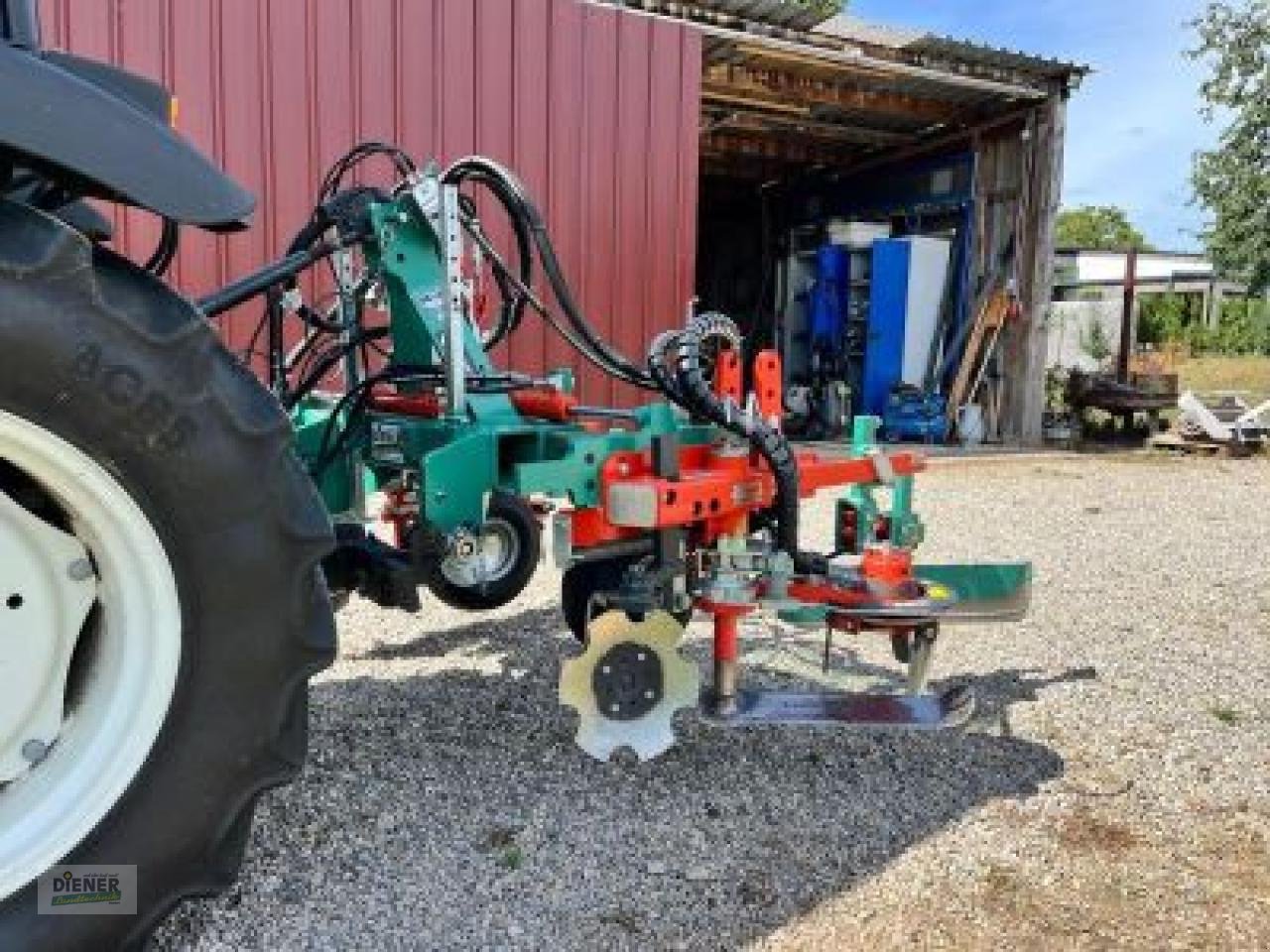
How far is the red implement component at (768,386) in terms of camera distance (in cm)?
274

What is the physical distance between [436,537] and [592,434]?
1.37 ft

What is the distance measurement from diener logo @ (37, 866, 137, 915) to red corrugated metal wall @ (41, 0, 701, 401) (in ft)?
15.8

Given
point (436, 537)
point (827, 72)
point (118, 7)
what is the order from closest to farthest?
point (436, 537) → point (118, 7) → point (827, 72)

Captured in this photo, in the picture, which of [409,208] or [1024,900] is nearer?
[1024,900]

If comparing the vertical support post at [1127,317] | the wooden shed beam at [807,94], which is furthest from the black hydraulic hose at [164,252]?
the vertical support post at [1127,317]

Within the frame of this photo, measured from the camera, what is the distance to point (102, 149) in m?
1.46

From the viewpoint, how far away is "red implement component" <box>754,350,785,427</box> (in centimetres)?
274

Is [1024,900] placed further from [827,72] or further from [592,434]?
[827,72]

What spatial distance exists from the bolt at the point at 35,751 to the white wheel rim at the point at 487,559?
1049mm

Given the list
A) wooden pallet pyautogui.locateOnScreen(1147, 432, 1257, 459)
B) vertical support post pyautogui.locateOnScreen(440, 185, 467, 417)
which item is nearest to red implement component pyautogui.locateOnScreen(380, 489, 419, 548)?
vertical support post pyautogui.locateOnScreen(440, 185, 467, 417)

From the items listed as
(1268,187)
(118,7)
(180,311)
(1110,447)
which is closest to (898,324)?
(1110,447)

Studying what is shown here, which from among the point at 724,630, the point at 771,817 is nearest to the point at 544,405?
the point at 724,630

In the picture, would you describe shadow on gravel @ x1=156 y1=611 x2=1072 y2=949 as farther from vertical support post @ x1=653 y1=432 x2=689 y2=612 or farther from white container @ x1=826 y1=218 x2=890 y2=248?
white container @ x1=826 y1=218 x2=890 y2=248

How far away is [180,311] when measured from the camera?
59.1 inches
